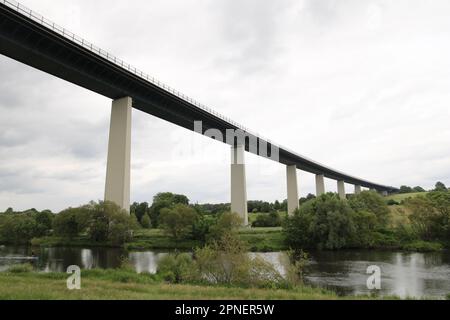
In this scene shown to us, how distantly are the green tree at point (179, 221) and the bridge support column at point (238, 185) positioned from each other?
13180 millimetres

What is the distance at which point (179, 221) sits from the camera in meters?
46.9

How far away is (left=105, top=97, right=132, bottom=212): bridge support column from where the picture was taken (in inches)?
1580

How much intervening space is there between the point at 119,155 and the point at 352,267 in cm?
2644

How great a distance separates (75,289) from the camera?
11547 mm

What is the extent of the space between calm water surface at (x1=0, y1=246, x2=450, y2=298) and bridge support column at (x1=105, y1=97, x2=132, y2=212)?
6.05 m

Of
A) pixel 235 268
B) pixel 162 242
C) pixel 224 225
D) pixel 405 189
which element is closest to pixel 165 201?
pixel 162 242

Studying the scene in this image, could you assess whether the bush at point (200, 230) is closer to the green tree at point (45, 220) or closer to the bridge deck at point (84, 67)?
the bridge deck at point (84, 67)

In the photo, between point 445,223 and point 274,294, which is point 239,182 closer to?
point 445,223

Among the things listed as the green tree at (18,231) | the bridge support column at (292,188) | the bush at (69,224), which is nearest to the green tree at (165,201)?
the bridge support column at (292,188)

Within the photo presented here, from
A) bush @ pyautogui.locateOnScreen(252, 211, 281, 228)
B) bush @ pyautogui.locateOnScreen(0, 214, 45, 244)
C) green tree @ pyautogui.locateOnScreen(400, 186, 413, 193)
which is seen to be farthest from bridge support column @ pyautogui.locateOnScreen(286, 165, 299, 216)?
green tree @ pyautogui.locateOnScreen(400, 186, 413, 193)

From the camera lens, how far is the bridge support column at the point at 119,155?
40.1 m

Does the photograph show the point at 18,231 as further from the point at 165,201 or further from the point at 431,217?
the point at 431,217
